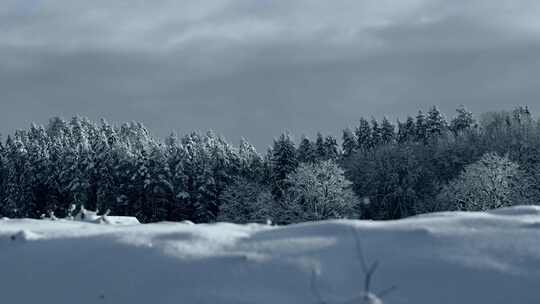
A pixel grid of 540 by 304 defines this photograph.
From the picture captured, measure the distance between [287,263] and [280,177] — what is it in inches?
2430

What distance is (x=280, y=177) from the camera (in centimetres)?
6738

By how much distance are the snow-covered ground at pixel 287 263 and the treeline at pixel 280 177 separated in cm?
5067

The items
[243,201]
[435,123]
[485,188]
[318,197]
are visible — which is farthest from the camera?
[435,123]

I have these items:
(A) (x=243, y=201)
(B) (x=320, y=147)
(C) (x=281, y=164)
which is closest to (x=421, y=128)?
(B) (x=320, y=147)

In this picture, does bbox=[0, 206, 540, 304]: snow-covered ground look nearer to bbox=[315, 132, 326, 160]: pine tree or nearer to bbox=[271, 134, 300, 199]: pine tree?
bbox=[271, 134, 300, 199]: pine tree

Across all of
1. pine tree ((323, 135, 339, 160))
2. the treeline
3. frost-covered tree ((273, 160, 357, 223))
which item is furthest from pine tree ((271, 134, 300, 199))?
pine tree ((323, 135, 339, 160))

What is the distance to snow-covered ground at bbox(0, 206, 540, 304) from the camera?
532cm

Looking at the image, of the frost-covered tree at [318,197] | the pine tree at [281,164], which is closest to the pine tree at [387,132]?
the pine tree at [281,164]

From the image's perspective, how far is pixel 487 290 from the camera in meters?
5.26

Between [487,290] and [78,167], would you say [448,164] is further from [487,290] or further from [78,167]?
[487,290]

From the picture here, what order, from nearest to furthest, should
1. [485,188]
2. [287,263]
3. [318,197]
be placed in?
[287,263] < [485,188] < [318,197]

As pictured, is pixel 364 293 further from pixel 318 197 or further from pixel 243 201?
pixel 243 201

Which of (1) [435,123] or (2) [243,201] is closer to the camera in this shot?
(2) [243,201]

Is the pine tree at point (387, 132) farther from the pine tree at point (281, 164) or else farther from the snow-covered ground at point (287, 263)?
the snow-covered ground at point (287, 263)
